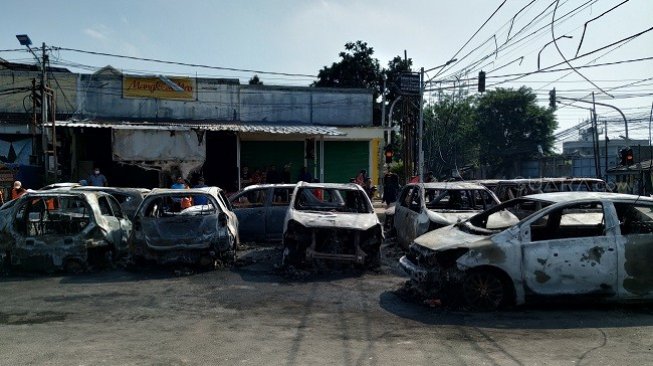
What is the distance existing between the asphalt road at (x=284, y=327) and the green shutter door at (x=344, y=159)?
56.5 feet

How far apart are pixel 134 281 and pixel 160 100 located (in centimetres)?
1721

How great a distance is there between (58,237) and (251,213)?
4123mm

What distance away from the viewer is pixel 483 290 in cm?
707

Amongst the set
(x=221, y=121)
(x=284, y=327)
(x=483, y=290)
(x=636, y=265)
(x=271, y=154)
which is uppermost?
(x=221, y=121)

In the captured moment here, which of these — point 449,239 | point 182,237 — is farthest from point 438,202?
point 182,237

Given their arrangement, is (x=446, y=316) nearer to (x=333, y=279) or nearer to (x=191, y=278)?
(x=333, y=279)

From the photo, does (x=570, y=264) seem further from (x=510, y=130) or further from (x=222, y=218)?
(x=510, y=130)

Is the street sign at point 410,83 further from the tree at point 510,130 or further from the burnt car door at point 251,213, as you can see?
the tree at point 510,130

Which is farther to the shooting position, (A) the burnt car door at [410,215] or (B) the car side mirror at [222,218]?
(A) the burnt car door at [410,215]

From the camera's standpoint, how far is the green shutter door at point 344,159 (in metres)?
26.0

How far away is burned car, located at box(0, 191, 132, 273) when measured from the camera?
9398 millimetres

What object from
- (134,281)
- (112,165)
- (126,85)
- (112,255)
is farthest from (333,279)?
(126,85)

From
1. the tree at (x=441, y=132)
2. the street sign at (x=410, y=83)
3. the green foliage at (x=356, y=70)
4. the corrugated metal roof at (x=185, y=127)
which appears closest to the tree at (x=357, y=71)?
the green foliage at (x=356, y=70)

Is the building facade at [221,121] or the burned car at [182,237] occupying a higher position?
the building facade at [221,121]
